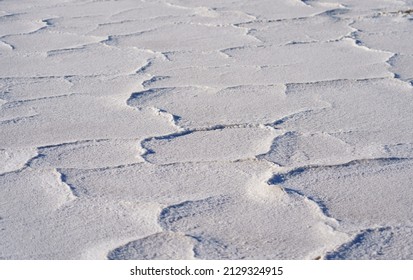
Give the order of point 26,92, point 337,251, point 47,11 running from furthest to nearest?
point 47,11 < point 26,92 < point 337,251

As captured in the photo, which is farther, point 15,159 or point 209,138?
point 209,138

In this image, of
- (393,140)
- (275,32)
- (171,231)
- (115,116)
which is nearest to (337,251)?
(171,231)

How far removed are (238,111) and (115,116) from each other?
335 mm

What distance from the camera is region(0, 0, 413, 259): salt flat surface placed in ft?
5.97

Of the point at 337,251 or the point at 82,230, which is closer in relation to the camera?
the point at 337,251

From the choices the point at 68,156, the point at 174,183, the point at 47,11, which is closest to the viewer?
the point at 174,183

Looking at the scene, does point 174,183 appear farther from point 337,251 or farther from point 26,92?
point 26,92

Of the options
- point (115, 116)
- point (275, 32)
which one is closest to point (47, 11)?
point (275, 32)

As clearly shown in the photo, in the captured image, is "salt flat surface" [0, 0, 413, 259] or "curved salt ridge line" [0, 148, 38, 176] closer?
"salt flat surface" [0, 0, 413, 259]

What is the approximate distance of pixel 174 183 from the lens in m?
2.06

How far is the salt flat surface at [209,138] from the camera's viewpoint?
1819 millimetres

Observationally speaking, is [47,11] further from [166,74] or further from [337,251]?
[337,251]

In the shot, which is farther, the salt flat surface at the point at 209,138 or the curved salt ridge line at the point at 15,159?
the curved salt ridge line at the point at 15,159

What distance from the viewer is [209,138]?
7.70ft
